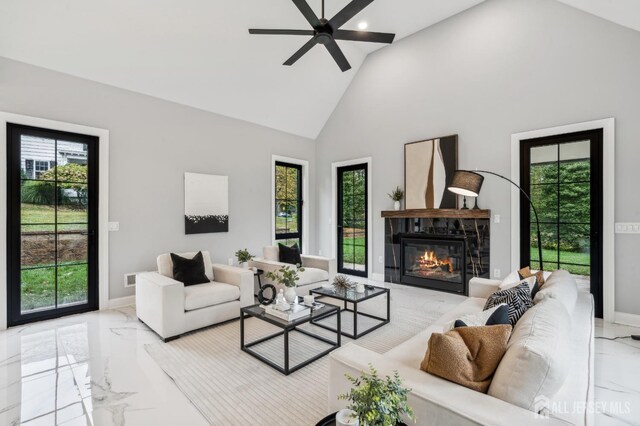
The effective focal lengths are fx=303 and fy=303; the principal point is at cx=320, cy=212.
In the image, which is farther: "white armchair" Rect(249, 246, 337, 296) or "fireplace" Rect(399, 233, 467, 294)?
"fireplace" Rect(399, 233, 467, 294)

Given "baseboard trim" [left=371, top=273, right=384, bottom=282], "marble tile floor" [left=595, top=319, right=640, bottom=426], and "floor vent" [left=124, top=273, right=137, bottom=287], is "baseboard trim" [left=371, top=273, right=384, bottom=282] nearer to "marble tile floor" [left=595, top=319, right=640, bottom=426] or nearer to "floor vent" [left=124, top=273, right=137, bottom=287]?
"marble tile floor" [left=595, top=319, right=640, bottom=426]

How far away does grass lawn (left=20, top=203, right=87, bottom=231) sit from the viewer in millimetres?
3455

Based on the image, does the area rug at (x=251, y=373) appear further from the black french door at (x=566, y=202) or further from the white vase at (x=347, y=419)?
the black french door at (x=566, y=202)

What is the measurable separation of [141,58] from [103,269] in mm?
2742

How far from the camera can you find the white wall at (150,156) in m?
3.55

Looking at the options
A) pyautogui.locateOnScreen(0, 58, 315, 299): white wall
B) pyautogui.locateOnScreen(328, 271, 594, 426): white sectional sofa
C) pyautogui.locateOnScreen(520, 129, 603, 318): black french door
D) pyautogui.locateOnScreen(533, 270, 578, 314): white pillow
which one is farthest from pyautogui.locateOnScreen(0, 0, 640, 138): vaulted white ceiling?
pyautogui.locateOnScreen(328, 271, 594, 426): white sectional sofa

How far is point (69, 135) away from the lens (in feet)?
12.2

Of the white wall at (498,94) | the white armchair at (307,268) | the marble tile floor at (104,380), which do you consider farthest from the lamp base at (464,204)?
the white armchair at (307,268)

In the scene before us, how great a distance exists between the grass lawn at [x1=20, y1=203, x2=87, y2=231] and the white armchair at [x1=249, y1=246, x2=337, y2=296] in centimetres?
226

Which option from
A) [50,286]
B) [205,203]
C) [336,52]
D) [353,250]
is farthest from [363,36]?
[50,286]

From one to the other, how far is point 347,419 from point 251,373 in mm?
1615

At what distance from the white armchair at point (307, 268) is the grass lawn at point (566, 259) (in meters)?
2.79

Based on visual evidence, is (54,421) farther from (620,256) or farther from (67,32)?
(620,256)

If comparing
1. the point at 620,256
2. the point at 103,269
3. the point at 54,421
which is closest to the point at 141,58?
the point at 103,269
